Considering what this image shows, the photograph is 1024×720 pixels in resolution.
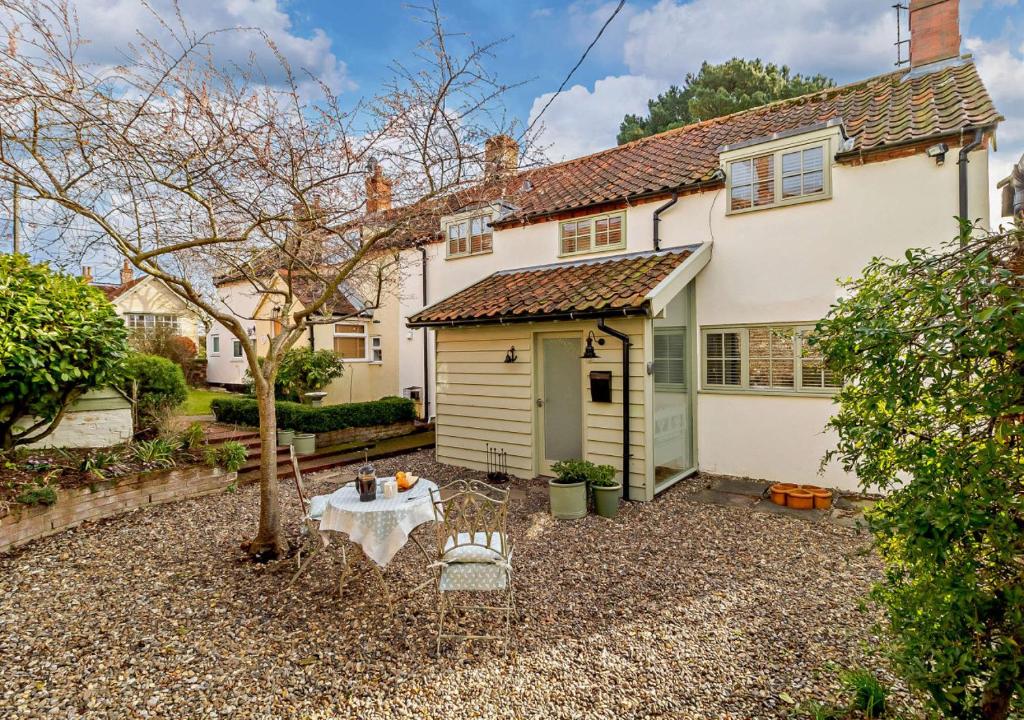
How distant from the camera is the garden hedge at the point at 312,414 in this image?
10250mm

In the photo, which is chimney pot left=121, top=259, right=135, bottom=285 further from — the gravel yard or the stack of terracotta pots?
the stack of terracotta pots

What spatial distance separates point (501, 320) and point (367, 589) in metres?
4.65

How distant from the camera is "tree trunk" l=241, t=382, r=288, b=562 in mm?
4895

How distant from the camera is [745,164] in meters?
7.82

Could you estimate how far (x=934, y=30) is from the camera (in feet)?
26.8

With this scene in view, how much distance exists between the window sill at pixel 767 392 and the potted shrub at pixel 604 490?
A: 108 inches

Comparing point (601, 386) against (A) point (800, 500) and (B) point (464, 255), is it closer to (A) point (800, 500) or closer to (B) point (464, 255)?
(A) point (800, 500)

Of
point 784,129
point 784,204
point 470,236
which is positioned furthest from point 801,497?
point 470,236

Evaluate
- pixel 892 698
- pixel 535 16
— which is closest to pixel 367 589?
pixel 892 698

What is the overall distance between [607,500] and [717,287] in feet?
13.7

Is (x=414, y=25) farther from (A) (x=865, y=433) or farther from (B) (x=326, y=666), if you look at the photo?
(B) (x=326, y=666)

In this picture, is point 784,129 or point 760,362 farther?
point 784,129

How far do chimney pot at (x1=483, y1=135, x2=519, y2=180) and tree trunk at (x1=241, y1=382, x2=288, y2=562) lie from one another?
10.4 ft

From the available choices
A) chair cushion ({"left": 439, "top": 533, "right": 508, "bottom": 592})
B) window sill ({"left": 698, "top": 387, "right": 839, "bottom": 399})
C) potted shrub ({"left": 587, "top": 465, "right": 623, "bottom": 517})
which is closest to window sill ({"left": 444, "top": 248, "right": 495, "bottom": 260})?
window sill ({"left": 698, "top": 387, "right": 839, "bottom": 399})
